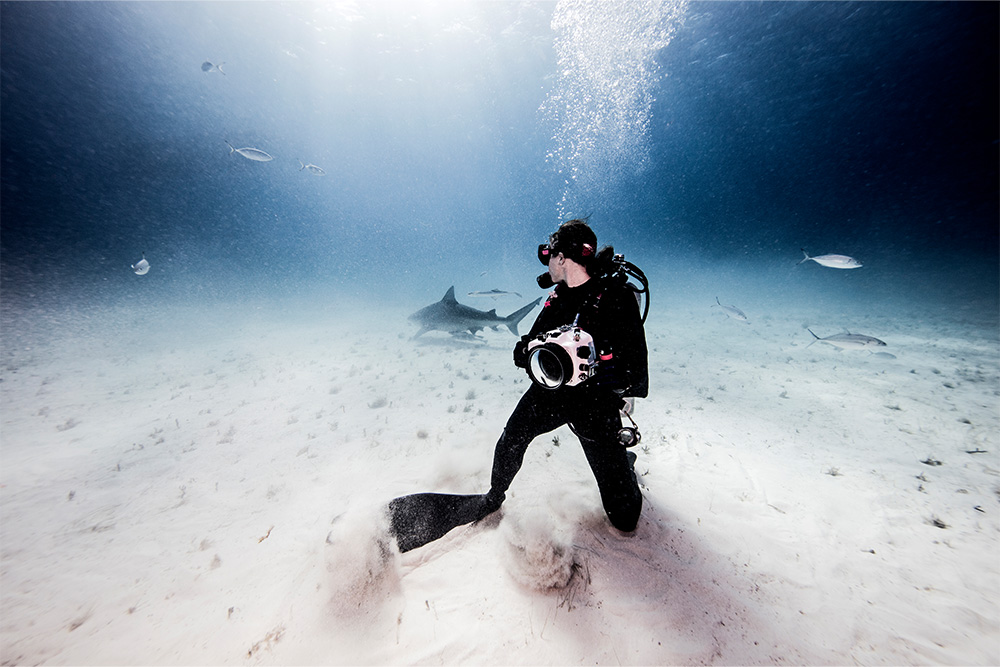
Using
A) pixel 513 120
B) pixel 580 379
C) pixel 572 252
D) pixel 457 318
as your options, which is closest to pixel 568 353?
pixel 580 379

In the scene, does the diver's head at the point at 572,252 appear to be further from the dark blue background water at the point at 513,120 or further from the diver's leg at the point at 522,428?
the dark blue background water at the point at 513,120

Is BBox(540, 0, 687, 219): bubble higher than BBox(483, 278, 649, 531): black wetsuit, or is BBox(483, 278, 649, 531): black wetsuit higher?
BBox(540, 0, 687, 219): bubble

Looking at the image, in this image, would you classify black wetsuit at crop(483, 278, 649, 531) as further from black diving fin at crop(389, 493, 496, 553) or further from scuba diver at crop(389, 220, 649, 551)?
black diving fin at crop(389, 493, 496, 553)

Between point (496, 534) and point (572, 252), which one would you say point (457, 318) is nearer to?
point (496, 534)

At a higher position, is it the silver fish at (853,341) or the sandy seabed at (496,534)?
the silver fish at (853,341)

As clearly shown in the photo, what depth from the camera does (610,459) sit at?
2.47 meters

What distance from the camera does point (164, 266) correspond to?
47562 millimetres

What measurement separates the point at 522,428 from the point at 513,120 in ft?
148

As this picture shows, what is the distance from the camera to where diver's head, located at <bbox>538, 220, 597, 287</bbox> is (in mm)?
2393

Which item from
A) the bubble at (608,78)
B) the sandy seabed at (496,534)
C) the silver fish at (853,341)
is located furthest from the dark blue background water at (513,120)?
the sandy seabed at (496,534)

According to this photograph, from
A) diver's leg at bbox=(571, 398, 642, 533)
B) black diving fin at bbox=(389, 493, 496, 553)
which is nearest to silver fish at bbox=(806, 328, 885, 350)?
diver's leg at bbox=(571, 398, 642, 533)

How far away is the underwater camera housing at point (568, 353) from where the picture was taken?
1.95 meters

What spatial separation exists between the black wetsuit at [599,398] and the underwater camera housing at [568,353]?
8.9 inches

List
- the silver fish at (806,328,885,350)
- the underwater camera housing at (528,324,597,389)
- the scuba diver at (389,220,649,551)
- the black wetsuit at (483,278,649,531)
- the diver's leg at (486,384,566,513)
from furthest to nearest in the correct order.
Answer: the silver fish at (806,328,885,350)
the diver's leg at (486,384,566,513)
the black wetsuit at (483,278,649,531)
the scuba diver at (389,220,649,551)
the underwater camera housing at (528,324,597,389)
